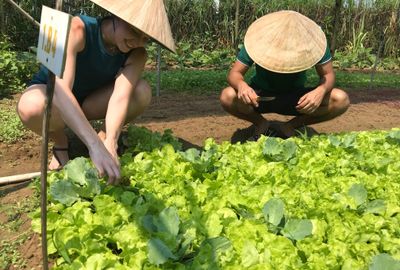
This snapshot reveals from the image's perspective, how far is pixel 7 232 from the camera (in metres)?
2.27

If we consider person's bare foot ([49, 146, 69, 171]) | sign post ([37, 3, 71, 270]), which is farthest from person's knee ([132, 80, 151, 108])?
sign post ([37, 3, 71, 270])

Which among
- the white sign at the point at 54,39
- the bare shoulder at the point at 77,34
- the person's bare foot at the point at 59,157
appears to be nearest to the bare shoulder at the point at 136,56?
the bare shoulder at the point at 77,34

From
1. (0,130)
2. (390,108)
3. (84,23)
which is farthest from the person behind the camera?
(390,108)

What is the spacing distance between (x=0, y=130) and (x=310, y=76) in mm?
6117

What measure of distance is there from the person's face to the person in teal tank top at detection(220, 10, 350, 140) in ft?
3.95

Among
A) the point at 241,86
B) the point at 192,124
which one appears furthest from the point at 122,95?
the point at 192,124

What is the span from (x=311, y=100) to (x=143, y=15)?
5.68 feet

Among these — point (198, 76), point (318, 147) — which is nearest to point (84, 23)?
point (318, 147)

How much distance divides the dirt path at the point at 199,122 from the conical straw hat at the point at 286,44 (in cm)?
97

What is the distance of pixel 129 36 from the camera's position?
2617 millimetres

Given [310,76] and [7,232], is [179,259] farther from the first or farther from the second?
[310,76]

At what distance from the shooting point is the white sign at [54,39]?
133 centimetres

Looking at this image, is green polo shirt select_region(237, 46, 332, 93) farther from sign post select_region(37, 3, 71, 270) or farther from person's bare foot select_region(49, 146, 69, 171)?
sign post select_region(37, 3, 71, 270)

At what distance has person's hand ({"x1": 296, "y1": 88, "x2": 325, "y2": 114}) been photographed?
366 cm
